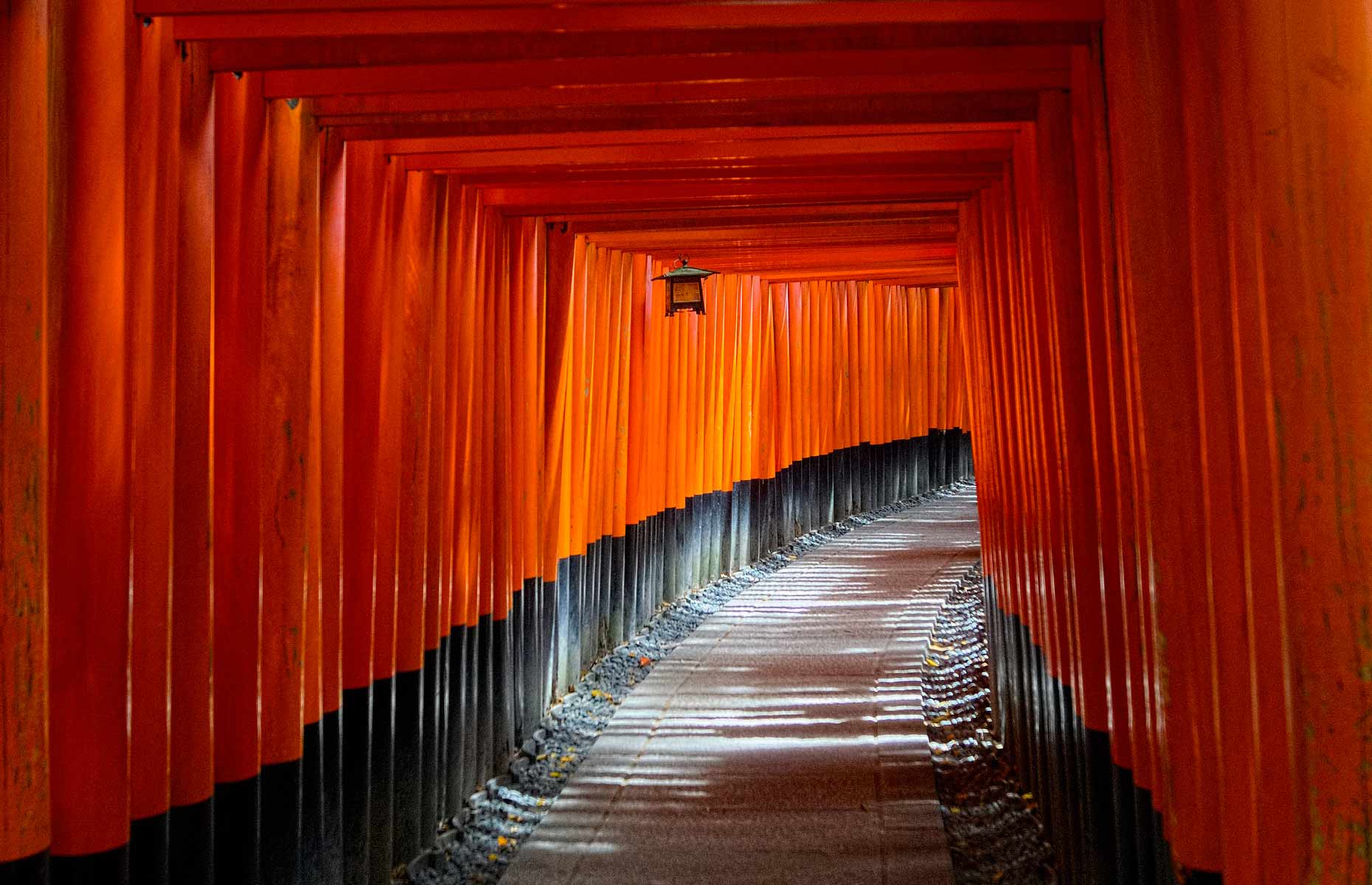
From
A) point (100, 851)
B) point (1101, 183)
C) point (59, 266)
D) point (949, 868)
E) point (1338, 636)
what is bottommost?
point (949, 868)

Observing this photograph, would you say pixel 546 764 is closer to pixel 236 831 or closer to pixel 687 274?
pixel 236 831

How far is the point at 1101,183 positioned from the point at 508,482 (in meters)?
4.44

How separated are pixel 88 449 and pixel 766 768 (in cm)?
466

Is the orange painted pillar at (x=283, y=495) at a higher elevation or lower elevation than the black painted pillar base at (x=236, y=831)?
higher

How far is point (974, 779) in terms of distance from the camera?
6.79m

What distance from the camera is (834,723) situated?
7.84m

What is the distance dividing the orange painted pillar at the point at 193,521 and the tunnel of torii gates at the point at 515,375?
0.01m

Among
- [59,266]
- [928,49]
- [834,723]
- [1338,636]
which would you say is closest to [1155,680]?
[1338,636]

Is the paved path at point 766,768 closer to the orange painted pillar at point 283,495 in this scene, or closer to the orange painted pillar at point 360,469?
the orange painted pillar at point 360,469

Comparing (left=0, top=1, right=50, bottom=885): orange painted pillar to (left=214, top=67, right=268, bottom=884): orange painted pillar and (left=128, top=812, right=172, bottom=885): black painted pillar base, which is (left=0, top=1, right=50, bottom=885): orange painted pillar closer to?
(left=128, top=812, right=172, bottom=885): black painted pillar base

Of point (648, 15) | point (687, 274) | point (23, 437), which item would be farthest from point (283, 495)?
point (687, 274)

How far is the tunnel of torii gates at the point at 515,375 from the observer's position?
229 cm

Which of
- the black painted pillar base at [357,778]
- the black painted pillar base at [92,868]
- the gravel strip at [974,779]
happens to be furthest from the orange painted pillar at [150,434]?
the gravel strip at [974,779]

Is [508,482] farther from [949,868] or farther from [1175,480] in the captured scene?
[1175,480]
